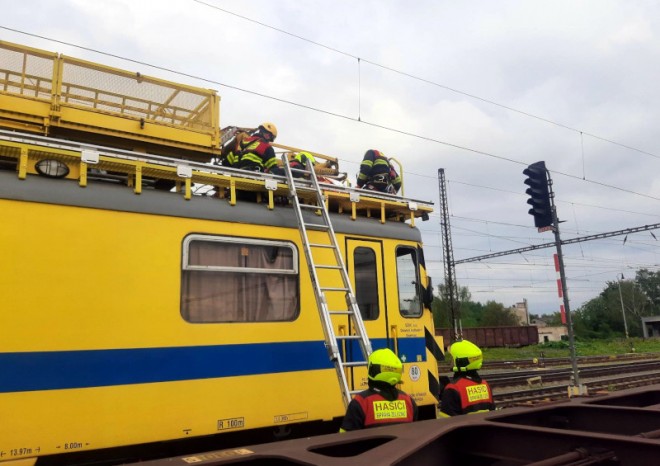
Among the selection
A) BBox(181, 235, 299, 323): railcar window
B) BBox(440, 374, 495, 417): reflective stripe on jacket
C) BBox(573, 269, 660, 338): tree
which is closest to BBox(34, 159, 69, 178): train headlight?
BBox(181, 235, 299, 323): railcar window

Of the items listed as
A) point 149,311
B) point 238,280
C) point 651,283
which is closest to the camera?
point 149,311

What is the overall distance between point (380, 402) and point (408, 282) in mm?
2681

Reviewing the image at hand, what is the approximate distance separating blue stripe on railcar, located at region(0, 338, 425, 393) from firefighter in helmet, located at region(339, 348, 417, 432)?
1.38 metres

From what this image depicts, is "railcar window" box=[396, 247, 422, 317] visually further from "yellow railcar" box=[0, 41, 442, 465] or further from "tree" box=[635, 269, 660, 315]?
"tree" box=[635, 269, 660, 315]

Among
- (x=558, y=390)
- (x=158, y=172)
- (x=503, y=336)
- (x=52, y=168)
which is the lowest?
(x=558, y=390)

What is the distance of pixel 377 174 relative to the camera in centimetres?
695

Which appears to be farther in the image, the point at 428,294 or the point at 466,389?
the point at 428,294

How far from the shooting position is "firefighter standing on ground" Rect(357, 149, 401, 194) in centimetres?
696

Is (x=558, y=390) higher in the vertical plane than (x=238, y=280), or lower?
lower

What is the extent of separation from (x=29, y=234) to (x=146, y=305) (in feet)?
3.47

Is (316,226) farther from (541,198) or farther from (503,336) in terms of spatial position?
(503,336)

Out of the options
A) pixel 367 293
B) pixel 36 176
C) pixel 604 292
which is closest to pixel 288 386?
pixel 367 293

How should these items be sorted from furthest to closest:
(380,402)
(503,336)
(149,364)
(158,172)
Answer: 1. (503,336)
2. (158,172)
3. (149,364)
4. (380,402)

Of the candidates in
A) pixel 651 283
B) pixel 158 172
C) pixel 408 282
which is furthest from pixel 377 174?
pixel 651 283
